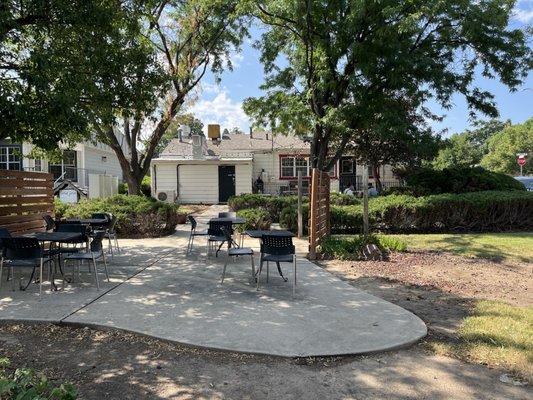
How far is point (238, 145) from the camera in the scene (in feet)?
94.7

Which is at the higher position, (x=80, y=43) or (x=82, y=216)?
(x=80, y=43)

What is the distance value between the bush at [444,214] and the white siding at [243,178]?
12.9 meters

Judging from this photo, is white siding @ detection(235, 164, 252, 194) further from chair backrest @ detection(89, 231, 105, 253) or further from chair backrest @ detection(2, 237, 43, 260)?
chair backrest @ detection(2, 237, 43, 260)

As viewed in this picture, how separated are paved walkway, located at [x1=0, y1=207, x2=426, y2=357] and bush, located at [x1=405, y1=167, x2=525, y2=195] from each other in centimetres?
1083

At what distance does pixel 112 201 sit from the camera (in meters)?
13.2

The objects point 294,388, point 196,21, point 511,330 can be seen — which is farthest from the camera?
point 196,21

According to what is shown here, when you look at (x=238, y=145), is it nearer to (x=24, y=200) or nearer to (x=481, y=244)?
(x=24, y=200)

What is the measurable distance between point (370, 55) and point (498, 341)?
941cm

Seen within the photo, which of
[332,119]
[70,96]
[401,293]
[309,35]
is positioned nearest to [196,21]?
[309,35]

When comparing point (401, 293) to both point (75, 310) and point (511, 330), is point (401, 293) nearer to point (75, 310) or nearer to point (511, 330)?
point (511, 330)

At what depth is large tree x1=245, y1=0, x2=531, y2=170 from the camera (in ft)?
39.4

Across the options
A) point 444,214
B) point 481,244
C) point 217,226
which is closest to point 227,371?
point 217,226

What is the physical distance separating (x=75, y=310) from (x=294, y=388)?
319 centimetres

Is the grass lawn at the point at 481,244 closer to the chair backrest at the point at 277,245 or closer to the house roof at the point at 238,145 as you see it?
the chair backrest at the point at 277,245
